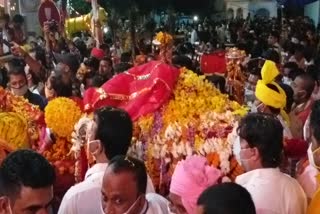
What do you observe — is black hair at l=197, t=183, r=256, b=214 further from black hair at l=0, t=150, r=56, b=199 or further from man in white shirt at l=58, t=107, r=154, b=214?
man in white shirt at l=58, t=107, r=154, b=214

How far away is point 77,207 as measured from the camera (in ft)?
10.8

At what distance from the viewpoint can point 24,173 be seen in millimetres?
2668

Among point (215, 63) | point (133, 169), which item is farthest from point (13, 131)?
point (215, 63)

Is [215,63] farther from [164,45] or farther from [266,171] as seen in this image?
[266,171]

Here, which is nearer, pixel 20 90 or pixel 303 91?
pixel 20 90

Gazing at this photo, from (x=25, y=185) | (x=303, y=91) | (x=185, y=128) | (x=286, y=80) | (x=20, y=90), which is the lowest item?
(x=286, y=80)

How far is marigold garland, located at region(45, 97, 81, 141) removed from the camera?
4355 mm

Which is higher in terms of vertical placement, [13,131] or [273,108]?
[13,131]

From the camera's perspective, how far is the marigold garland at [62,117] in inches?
171

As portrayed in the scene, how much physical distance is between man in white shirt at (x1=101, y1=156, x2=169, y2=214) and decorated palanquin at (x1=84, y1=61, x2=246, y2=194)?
87 centimetres

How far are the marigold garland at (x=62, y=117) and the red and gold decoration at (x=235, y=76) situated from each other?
1796 mm

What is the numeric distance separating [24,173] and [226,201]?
30.7 inches

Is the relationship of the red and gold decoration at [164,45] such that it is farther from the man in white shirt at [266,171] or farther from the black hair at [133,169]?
the black hair at [133,169]

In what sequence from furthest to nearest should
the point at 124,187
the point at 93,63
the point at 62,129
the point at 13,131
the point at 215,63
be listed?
the point at 93,63 < the point at 215,63 < the point at 62,129 < the point at 13,131 < the point at 124,187
